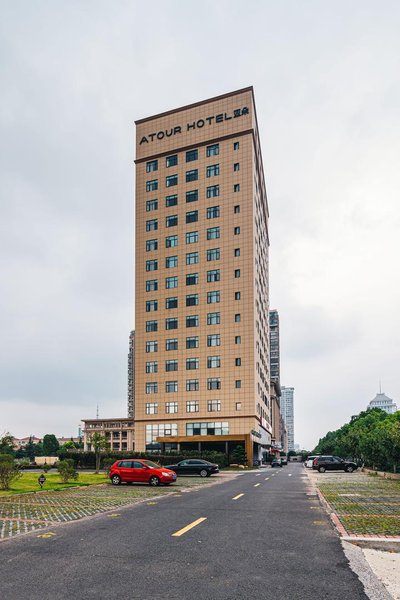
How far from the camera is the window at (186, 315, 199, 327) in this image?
76.2 metres

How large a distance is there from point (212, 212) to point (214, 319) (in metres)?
16.0

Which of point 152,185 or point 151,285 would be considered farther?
point 152,185

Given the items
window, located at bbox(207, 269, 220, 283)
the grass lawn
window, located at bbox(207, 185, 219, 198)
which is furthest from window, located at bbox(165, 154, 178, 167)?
the grass lawn

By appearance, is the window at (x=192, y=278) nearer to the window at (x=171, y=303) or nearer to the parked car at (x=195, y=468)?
the window at (x=171, y=303)

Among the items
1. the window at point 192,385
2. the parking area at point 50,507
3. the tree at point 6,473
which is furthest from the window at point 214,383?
the tree at point 6,473

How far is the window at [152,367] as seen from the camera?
257 ft

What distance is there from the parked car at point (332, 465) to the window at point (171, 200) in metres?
44.4

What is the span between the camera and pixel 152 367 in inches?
3088

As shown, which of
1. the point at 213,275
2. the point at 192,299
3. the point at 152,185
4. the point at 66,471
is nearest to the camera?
the point at 66,471

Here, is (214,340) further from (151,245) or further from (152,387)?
(151,245)

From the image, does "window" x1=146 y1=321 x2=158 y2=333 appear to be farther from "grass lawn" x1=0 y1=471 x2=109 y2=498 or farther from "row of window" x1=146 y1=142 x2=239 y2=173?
"grass lawn" x1=0 y1=471 x2=109 y2=498

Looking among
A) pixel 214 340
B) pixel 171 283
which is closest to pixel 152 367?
pixel 214 340

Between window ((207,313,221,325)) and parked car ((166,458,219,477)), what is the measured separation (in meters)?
34.7

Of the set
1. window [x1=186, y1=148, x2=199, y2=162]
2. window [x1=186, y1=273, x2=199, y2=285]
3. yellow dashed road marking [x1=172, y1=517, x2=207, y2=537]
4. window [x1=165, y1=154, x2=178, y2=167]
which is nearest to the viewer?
yellow dashed road marking [x1=172, y1=517, x2=207, y2=537]
